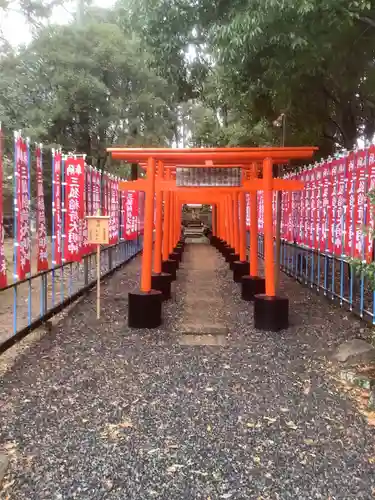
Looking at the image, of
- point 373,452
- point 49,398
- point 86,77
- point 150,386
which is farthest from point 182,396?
point 86,77

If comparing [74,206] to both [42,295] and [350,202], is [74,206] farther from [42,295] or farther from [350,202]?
[350,202]

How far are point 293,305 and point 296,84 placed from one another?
453cm

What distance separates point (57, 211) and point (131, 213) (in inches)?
359

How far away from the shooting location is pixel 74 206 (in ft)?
31.0

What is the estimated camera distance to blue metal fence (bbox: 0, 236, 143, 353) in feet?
22.0

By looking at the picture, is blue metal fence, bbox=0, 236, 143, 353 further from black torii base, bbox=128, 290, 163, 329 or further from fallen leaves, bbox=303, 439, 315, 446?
fallen leaves, bbox=303, 439, 315, 446

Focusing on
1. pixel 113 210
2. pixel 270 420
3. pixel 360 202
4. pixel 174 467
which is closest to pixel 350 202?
pixel 360 202

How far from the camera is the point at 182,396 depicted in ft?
16.2

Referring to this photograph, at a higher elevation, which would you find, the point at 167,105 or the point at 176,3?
the point at 167,105

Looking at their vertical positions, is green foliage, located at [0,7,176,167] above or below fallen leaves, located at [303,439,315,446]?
above

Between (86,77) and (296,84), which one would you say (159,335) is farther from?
(86,77)

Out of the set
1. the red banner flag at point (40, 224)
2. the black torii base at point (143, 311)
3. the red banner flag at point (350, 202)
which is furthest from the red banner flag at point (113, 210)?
the red banner flag at point (350, 202)

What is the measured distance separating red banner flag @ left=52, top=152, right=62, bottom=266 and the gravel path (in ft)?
5.59

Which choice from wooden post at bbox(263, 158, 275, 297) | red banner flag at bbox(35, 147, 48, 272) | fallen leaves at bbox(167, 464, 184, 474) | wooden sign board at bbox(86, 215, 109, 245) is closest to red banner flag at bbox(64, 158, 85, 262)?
wooden sign board at bbox(86, 215, 109, 245)
